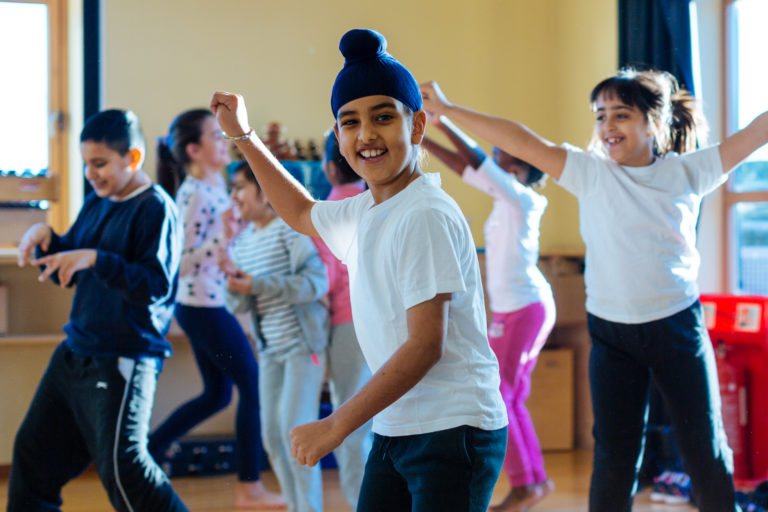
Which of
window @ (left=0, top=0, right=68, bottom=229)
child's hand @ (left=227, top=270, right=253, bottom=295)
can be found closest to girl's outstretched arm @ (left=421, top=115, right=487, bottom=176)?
child's hand @ (left=227, top=270, right=253, bottom=295)

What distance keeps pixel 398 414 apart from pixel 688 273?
1065 millimetres

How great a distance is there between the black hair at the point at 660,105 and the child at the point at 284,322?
0.94 m

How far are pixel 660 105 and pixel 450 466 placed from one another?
4.16 ft

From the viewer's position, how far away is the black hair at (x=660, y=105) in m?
1.99

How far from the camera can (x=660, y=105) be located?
202 centimetres

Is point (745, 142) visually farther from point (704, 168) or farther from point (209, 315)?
point (209, 315)

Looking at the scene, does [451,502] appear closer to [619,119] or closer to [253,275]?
[619,119]

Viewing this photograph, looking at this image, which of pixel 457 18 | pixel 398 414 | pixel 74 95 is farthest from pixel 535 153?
pixel 74 95

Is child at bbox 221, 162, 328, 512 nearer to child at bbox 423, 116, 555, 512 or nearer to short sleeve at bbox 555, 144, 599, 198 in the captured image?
child at bbox 423, 116, 555, 512

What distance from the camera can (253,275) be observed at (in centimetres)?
245

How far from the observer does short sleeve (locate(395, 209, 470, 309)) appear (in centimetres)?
108

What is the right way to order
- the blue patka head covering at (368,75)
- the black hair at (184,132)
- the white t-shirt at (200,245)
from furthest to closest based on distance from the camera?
the black hair at (184,132), the white t-shirt at (200,245), the blue patka head covering at (368,75)

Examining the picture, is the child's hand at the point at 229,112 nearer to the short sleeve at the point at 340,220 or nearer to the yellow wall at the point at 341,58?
the short sleeve at the point at 340,220

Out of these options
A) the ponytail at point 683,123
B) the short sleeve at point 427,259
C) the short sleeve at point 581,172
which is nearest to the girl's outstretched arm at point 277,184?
the short sleeve at point 427,259
